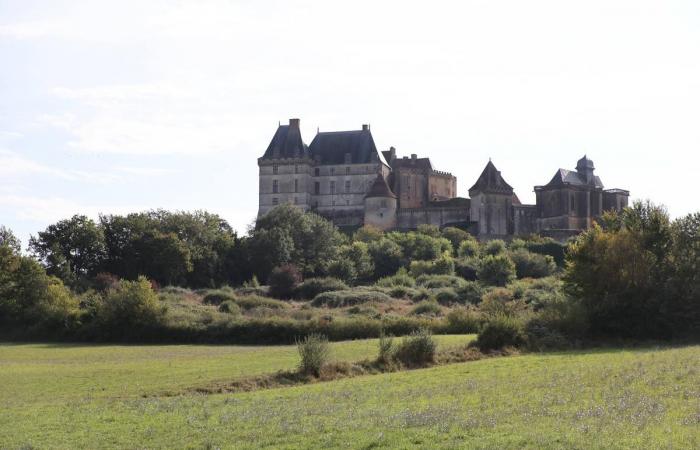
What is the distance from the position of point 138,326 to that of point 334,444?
31.5 m

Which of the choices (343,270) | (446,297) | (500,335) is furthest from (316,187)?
(500,335)

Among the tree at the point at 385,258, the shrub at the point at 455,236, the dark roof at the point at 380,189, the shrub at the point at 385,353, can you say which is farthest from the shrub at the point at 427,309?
the dark roof at the point at 380,189

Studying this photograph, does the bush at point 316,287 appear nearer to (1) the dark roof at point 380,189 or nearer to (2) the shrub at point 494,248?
(2) the shrub at point 494,248

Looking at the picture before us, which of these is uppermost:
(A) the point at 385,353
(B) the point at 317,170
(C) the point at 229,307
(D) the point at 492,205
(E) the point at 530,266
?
(B) the point at 317,170

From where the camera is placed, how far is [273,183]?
3839 inches

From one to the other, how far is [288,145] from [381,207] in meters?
12.2

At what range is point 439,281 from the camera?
60.4 m

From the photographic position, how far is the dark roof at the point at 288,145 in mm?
97000

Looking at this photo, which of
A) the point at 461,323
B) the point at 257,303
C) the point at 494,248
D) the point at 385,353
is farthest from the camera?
the point at 494,248

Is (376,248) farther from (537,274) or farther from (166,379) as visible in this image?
(166,379)

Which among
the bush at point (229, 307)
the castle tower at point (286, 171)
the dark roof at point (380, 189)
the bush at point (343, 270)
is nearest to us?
the bush at point (229, 307)

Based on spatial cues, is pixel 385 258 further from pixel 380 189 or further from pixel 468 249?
pixel 380 189

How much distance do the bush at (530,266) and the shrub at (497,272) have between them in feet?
20.1

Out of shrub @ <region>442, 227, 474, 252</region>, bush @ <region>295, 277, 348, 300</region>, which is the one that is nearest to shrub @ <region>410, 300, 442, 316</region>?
bush @ <region>295, 277, 348, 300</region>
